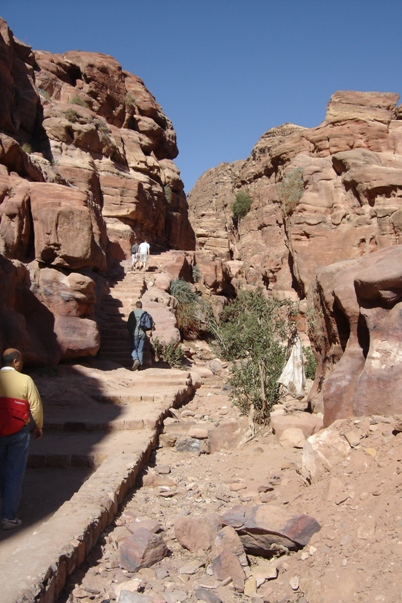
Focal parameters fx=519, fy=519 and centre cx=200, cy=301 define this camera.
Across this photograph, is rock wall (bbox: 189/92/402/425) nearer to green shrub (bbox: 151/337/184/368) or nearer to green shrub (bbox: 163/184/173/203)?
green shrub (bbox: 151/337/184/368)

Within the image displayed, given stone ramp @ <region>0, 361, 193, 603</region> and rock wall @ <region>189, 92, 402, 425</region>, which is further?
rock wall @ <region>189, 92, 402, 425</region>

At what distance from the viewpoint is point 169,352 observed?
13695mm

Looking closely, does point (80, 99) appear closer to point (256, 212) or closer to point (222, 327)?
point (256, 212)

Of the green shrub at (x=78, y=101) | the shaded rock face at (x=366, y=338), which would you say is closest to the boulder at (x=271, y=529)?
the shaded rock face at (x=366, y=338)

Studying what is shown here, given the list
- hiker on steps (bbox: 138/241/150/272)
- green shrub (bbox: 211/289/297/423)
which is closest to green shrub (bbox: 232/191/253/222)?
hiker on steps (bbox: 138/241/150/272)

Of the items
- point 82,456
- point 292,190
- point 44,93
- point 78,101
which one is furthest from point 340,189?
point 82,456

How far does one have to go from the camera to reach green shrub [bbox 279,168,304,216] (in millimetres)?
20797

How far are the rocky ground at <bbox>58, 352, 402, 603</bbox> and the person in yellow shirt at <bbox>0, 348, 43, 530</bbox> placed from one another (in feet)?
2.55

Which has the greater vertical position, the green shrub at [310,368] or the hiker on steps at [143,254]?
the hiker on steps at [143,254]

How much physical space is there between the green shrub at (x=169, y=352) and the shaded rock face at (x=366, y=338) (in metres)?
7.29

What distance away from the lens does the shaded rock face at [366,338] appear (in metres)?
5.17

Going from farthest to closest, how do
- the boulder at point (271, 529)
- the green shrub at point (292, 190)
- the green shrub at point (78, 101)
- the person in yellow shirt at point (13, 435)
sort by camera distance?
the green shrub at point (78, 101)
the green shrub at point (292, 190)
the person in yellow shirt at point (13, 435)
the boulder at point (271, 529)

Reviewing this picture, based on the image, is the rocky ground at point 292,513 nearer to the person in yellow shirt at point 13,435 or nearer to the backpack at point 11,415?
the person in yellow shirt at point 13,435

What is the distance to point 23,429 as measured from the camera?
4.26m
